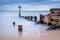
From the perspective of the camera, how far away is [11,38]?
16.9 ft

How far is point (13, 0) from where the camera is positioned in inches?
746

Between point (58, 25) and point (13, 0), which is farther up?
point (13, 0)

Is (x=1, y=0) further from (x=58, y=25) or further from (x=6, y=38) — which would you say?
(x=6, y=38)

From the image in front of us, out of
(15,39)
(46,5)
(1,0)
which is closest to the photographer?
(15,39)

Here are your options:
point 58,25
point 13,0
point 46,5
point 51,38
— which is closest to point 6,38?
point 51,38

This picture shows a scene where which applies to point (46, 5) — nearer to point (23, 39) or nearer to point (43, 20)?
point (43, 20)

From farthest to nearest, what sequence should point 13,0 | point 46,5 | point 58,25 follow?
point 46,5 → point 13,0 → point 58,25

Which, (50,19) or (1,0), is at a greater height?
(1,0)

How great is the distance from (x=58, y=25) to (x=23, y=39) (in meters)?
2.84

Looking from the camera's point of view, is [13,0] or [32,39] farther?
[13,0]

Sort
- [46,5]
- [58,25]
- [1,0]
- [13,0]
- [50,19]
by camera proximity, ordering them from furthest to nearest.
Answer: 1. [46,5]
2. [13,0]
3. [1,0]
4. [50,19]
5. [58,25]

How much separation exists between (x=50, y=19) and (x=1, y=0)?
929 centimetres

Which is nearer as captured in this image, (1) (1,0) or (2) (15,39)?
(2) (15,39)

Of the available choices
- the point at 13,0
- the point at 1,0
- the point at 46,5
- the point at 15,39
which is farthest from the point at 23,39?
the point at 46,5
